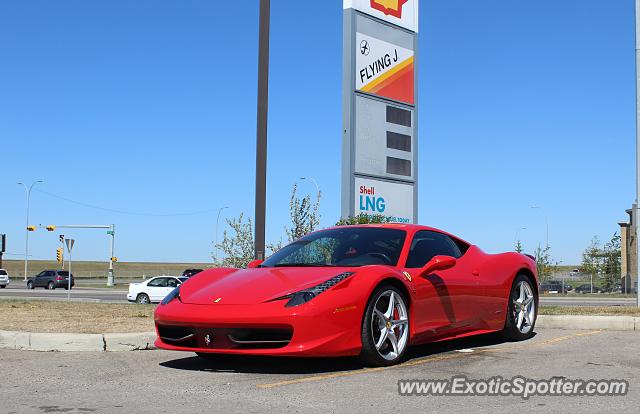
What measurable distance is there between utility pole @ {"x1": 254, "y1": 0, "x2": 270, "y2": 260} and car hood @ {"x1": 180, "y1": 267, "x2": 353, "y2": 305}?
630 centimetres

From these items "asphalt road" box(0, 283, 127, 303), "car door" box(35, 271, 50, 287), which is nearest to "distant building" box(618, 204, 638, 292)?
"asphalt road" box(0, 283, 127, 303)

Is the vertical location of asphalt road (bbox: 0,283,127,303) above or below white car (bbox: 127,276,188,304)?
below

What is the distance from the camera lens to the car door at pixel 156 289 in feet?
99.2

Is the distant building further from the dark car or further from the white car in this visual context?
the dark car

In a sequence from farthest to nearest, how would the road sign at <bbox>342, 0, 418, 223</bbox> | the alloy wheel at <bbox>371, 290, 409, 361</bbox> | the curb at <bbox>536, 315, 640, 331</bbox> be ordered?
the road sign at <bbox>342, 0, 418, 223</bbox> < the curb at <bbox>536, 315, 640, 331</bbox> < the alloy wheel at <bbox>371, 290, 409, 361</bbox>

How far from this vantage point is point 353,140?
19.9m

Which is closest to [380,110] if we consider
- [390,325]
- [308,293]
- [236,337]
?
[390,325]

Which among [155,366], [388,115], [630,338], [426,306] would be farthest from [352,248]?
[388,115]

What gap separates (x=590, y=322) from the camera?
9.69 meters

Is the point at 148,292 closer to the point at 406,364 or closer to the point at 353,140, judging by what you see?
the point at 353,140

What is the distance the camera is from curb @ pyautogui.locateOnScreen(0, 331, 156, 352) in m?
7.57

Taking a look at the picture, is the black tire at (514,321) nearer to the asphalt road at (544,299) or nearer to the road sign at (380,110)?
the road sign at (380,110)

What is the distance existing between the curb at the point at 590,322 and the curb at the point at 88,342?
5.11 m

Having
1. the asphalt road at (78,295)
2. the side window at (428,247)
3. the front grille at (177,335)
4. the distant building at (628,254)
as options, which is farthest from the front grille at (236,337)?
the distant building at (628,254)
